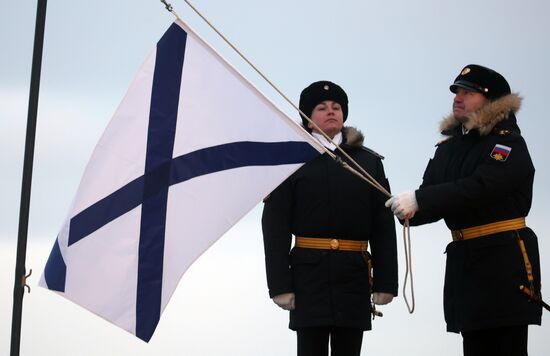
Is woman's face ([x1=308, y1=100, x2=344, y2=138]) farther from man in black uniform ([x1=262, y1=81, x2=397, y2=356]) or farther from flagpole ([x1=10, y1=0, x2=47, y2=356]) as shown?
flagpole ([x1=10, y1=0, x2=47, y2=356])

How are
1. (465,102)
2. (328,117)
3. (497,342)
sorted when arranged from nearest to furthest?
(497,342)
(465,102)
(328,117)

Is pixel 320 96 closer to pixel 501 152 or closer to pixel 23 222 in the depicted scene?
pixel 501 152

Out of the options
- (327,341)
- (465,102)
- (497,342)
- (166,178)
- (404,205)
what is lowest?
(497,342)

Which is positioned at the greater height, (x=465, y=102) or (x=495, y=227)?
(x=465, y=102)

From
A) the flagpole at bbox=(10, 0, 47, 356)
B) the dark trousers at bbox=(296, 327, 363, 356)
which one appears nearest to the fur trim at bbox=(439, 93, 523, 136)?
the dark trousers at bbox=(296, 327, 363, 356)

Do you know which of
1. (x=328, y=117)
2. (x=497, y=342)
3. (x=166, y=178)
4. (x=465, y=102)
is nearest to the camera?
(x=497, y=342)

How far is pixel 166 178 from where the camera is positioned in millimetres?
7348

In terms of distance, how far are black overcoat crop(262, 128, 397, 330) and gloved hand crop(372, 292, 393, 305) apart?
35 millimetres

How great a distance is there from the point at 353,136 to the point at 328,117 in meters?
0.21

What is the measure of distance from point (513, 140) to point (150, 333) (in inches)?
96.2

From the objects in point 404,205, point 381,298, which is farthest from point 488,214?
point 381,298

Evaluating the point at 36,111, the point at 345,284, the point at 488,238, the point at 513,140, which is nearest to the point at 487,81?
the point at 513,140

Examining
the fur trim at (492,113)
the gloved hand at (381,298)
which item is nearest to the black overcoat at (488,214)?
the fur trim at (492,113)

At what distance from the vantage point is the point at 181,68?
744cm
